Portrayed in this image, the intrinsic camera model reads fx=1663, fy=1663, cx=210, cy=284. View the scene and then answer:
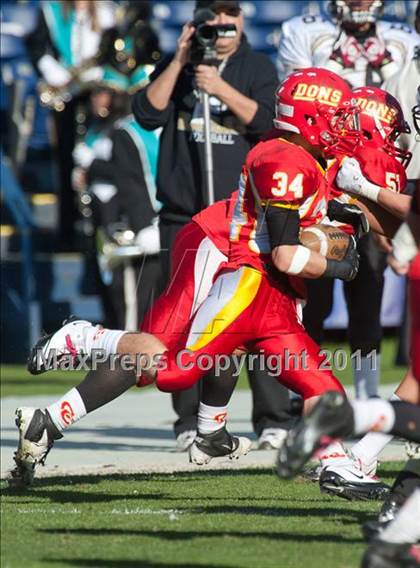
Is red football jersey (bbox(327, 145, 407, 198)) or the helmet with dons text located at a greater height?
red football jersey (bbox(327, 145, 407, 198))

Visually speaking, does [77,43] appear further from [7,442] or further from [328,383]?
[328,383]

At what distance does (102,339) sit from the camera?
644 centimetres

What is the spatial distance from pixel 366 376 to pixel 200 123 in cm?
150

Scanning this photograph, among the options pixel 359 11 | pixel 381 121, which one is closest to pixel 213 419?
pixel 381 121

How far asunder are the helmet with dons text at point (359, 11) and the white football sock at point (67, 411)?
299 cm

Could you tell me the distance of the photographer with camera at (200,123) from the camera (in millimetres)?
8164

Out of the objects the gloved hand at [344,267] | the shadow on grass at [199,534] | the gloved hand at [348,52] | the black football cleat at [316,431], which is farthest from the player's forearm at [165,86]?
the black football cleat at [316,431]

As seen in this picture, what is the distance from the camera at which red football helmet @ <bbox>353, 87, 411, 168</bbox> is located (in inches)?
262

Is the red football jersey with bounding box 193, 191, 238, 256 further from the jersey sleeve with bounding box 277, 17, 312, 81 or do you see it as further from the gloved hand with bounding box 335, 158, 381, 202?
the jersey sleeve with bounding box 277, 17, 312, 81

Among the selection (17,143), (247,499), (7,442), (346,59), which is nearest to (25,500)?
(247,499)

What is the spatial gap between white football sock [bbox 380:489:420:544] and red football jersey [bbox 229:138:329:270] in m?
1.59

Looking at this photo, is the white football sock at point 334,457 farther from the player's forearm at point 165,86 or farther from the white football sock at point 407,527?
the player's forearm at point 165,86

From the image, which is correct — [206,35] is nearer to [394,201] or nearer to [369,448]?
[394,201]

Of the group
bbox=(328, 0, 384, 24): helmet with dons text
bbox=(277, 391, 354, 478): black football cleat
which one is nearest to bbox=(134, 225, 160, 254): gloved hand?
bbox=(328, 0, 384, 24): helmet with dons text
